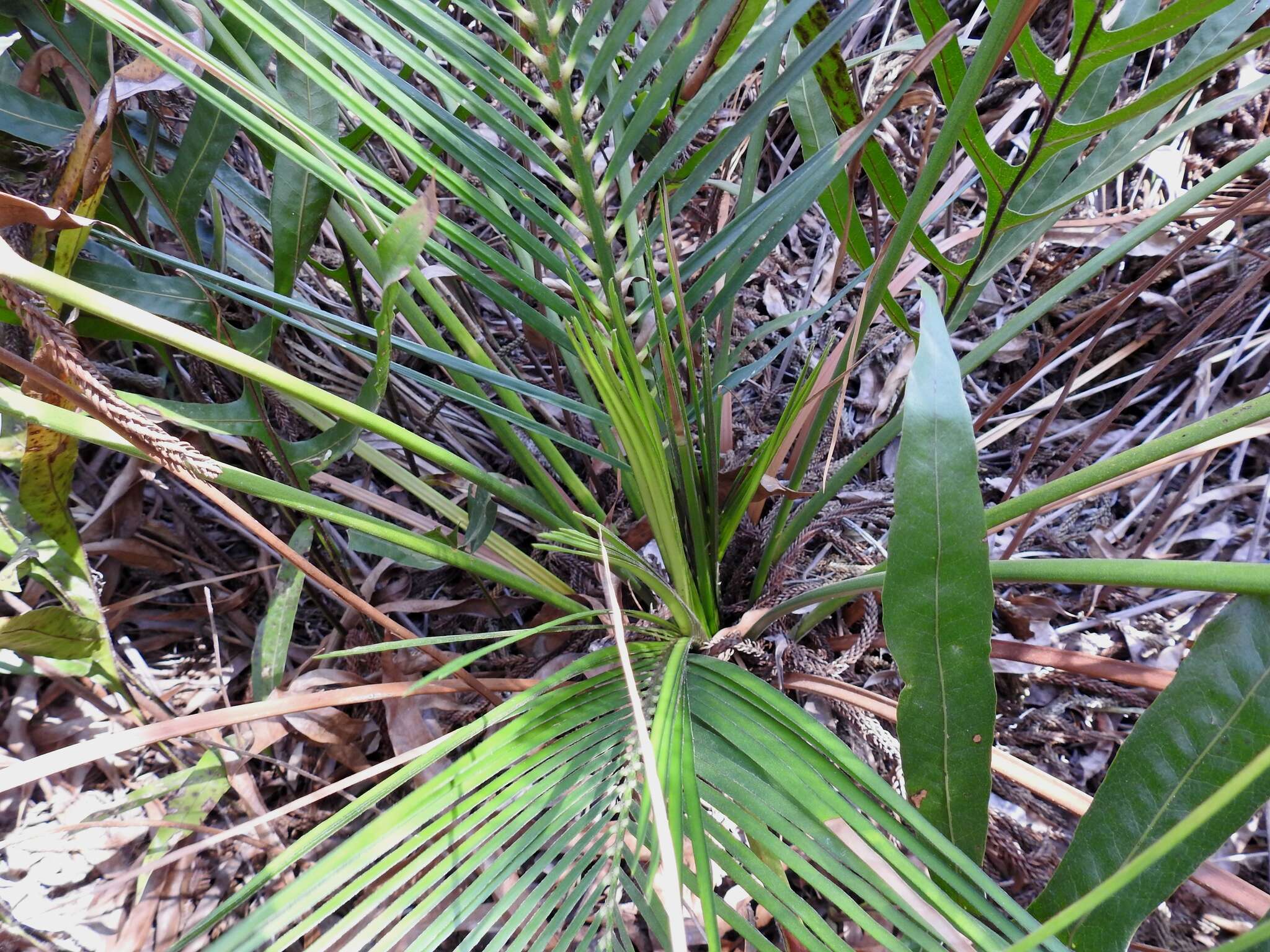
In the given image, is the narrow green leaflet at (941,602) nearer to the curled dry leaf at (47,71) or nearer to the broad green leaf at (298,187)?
the broad green leaf at (298,187)

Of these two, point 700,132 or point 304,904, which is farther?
point 700,132

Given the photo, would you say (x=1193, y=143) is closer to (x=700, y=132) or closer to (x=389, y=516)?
(x=700, y=132)

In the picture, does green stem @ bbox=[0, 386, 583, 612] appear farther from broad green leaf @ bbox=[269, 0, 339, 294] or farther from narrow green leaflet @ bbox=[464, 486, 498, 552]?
broad green leaf @ bbox=[269, 0, 339, 294]

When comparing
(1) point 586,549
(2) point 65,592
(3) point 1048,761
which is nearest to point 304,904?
(1) point 586,549

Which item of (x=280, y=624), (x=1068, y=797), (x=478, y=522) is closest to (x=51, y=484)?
(x=280, y=624)

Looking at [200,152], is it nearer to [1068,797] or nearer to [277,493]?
[277,493]

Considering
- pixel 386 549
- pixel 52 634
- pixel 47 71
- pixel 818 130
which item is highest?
pixel 818 130

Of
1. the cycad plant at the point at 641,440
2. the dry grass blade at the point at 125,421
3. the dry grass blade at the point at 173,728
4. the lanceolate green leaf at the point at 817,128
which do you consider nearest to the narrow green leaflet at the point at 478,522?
the cycad plant at the point at 641,440
